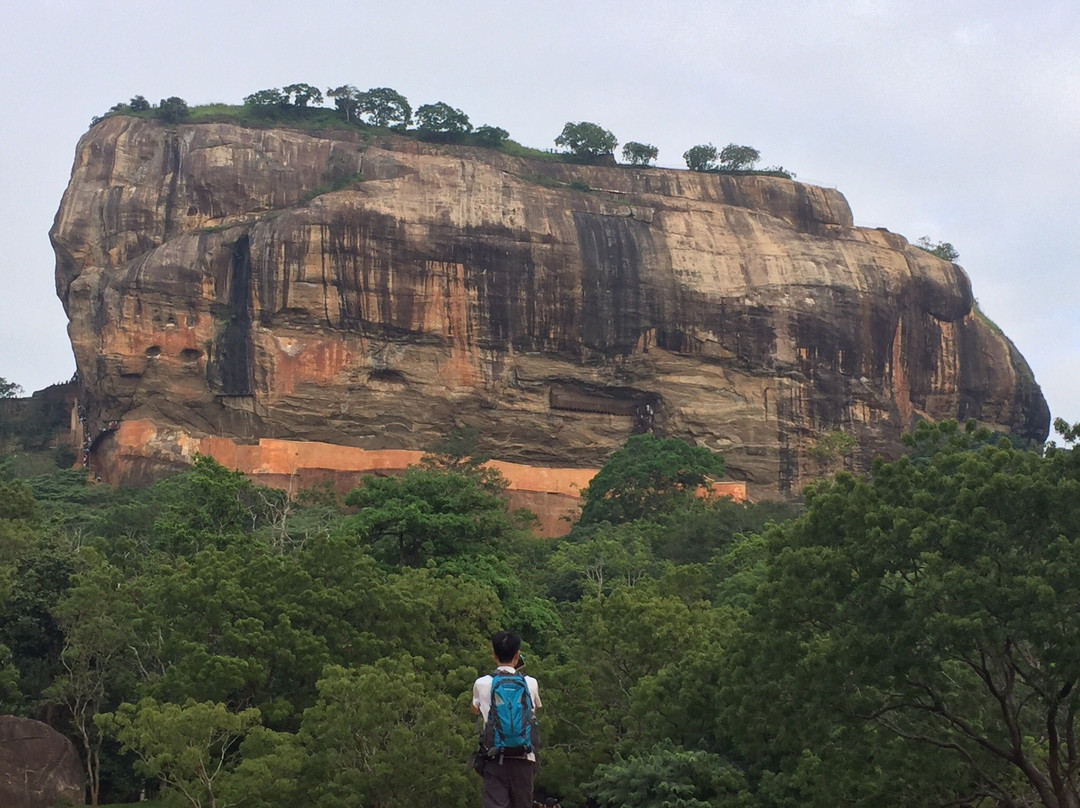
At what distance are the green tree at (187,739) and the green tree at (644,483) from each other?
21707 mm

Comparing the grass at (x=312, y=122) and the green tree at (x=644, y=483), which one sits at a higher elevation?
the grass at (x=312, y=122)

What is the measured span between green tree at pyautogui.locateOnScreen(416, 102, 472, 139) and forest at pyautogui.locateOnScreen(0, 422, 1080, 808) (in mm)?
23029

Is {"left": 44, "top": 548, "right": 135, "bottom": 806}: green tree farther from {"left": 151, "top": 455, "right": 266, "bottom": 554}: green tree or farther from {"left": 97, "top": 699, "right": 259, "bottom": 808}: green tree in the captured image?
{"left": 97, "top": 699, "right": 259, "bottom": 808}: green tree

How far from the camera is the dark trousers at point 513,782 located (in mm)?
7207

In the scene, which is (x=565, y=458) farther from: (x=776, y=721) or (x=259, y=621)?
(x=776, y=721)

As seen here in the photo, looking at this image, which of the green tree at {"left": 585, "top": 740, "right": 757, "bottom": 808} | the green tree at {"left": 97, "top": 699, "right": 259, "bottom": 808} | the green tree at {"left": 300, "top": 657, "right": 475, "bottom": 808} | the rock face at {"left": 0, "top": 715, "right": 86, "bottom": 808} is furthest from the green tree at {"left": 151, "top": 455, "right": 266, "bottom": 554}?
the green tree at {"left": 585, "top": 740, "right": 757, "bottom": 808}

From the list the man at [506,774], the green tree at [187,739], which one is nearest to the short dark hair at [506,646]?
the man at [506,774]

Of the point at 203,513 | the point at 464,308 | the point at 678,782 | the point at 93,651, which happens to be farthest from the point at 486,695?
the point at 464,308

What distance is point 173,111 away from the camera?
46.4m

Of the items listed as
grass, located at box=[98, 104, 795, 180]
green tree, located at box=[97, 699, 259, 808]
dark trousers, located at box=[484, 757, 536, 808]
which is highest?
grass, located at box=[98, 104, 795, 180]

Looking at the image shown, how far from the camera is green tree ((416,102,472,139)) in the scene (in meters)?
47.4

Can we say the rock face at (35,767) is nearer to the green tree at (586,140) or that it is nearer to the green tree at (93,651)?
the green tree at (93,651)

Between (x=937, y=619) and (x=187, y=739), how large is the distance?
8.39 metres

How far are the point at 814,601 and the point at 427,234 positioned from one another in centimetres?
2987
